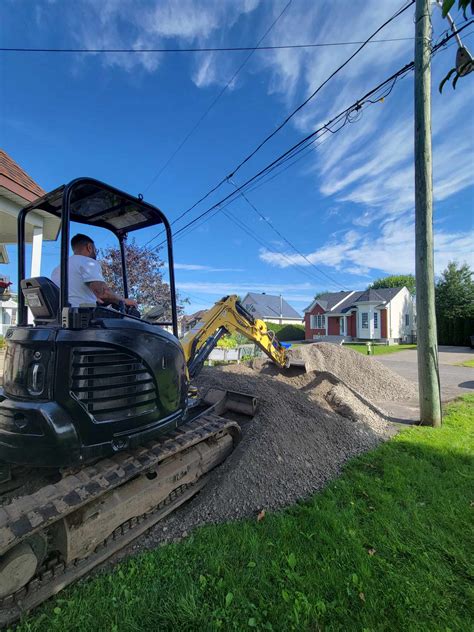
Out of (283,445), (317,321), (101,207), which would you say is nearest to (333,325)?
(317,321)

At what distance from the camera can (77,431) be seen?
6.98ft

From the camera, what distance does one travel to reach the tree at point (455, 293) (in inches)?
1041

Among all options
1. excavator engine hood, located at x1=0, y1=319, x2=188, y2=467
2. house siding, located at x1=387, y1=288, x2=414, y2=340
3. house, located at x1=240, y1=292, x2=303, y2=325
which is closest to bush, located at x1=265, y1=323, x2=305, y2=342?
house siding, located at x1=387, y1=288, x2=414, y2=340

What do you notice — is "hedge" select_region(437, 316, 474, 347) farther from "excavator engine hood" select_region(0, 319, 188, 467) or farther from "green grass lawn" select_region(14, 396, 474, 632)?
"excavator engine hood" select_region(0, 319, 188, 467)

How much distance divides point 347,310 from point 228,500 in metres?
30.1

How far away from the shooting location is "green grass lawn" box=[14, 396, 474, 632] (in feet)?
6.29

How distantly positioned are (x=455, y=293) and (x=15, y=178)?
30.2 metres

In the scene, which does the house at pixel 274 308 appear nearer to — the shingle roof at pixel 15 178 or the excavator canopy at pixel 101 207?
the shingle roof at pixel 15 178

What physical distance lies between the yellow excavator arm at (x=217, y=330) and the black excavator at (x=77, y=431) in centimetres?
153

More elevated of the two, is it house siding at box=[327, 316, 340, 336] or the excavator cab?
house siding at box=[327, 316, 340, 336]

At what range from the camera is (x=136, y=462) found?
8.21 ft

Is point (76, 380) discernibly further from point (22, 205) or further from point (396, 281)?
point (396, 281)

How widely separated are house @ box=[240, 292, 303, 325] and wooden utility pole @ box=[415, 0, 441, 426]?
45.8 meters

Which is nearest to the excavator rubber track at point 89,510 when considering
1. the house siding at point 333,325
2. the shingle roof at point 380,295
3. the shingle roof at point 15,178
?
the shingle roof at point 15,178
